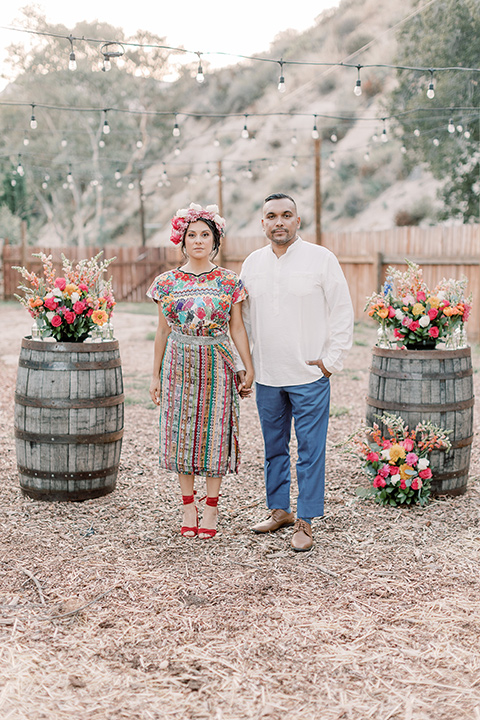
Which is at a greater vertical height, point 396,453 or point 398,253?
point 398,253

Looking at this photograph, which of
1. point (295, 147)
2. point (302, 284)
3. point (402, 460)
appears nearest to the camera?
point (302, 284)

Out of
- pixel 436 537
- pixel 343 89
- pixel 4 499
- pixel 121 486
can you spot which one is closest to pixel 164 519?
pixel 121 486

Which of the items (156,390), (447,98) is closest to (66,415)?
(156,390)

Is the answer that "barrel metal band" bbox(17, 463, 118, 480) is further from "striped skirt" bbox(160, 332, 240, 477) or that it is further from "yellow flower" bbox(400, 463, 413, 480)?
"yellow flower" bbox(400, 463, 413, 480)

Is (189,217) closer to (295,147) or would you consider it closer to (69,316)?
(69,316)

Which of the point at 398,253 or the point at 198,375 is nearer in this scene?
the point at 198,375

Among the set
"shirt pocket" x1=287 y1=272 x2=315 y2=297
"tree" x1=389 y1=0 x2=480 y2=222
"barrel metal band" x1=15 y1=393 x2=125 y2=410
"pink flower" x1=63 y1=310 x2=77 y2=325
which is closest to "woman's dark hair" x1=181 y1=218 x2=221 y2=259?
"shirt pocket" x1=287 y1=272 x2=315 y2=297

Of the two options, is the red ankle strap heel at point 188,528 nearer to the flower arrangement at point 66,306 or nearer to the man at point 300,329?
the man at point 300,329

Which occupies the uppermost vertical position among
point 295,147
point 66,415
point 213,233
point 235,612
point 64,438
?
point 295,147

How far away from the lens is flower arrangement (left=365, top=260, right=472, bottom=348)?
4.37m

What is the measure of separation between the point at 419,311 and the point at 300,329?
43.0 inches

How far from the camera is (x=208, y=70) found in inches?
1781

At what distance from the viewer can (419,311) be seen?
436 cm

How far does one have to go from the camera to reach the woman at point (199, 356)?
11.9 feet
